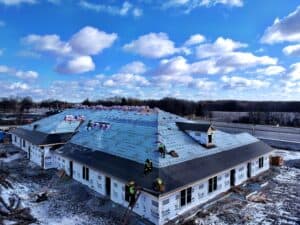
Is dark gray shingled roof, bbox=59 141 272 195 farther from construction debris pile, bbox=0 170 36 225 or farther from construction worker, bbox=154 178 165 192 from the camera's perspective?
construction debris pile, bbox=0 170 36 225

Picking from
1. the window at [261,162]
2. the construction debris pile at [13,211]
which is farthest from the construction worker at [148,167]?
the window at [261,162]

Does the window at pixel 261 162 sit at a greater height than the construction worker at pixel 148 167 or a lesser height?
lesser

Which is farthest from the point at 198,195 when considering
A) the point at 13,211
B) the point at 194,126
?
the point at 13,211

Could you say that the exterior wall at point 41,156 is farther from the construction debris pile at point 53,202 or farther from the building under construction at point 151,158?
the construction debris pile at point 53,202

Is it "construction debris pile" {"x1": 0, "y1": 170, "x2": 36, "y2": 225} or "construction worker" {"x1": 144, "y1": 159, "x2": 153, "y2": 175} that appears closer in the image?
"construction debris pile" {"x1": 0, "y1": 170, "x2": 36, "y2": 225}

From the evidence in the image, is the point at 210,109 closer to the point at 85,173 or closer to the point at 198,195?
the point at 85,173

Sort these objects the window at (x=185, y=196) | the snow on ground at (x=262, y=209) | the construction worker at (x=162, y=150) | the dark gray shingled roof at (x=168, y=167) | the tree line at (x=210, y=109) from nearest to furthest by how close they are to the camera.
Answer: the snow on ground at (x=262, y=209)
the dark gray shingled roof at (x=168, y=167)
the window at (x=185, y=196)
the construction worker at (x=162, y=150)
the tree line at (x=210, y=109)

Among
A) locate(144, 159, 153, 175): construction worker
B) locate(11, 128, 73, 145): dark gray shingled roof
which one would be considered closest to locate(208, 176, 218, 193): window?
locate(144, 159, 153, 175): construction worker
